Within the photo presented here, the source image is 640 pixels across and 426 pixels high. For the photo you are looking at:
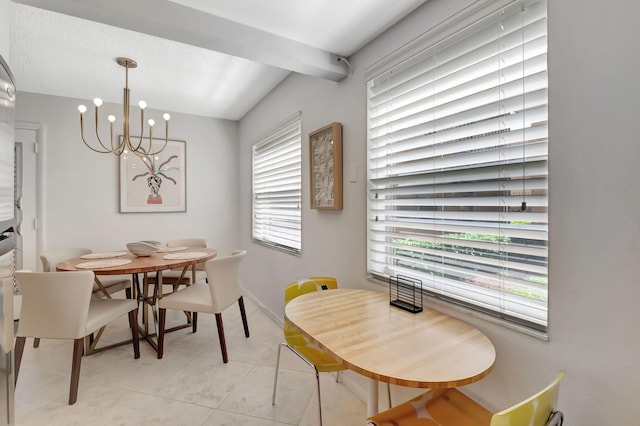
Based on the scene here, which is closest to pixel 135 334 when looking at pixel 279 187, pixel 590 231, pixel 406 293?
pixel 279 187

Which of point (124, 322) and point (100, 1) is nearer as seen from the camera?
point (100, 1)

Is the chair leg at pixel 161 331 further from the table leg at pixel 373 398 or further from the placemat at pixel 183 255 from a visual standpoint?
the table leg at pixel 373 398

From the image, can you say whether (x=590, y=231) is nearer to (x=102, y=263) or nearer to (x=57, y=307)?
(x=57, y=307)

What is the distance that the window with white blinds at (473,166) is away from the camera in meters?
1.10

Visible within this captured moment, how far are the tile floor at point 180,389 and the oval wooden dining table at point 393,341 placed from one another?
2.54 ft

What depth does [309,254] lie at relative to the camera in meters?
2.51

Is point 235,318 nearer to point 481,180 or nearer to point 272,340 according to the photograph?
point 272,340

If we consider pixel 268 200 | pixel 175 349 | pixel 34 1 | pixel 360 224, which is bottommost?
pixel 175 349

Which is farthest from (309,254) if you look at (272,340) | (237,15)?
(237,15)

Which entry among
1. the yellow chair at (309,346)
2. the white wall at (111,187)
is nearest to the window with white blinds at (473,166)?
the yellow chair at (309,346)

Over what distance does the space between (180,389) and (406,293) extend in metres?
1.67

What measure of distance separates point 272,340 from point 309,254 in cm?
91

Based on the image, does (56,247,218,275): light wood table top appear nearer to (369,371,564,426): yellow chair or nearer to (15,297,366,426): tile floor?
(15,297,366,426): tile floor

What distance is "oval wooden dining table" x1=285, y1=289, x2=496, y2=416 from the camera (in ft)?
2.91
